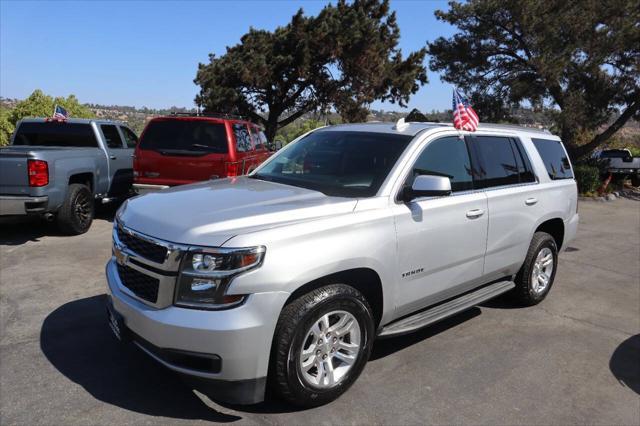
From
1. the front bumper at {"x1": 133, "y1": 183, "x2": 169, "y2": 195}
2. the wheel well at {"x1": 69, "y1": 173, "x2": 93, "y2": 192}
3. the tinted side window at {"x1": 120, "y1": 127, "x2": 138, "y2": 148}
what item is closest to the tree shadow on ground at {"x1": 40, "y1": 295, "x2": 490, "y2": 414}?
the front bumper at {"x1": 133, "y1": 183, "x2": 169, "y2": 195}

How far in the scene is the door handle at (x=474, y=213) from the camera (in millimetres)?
4075

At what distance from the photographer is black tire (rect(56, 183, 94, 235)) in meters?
7.51

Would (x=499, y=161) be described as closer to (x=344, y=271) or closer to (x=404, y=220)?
(x=404, y=220)

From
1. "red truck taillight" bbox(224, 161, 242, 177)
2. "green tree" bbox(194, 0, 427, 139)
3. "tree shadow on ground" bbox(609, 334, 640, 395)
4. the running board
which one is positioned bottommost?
"tree shadow on ground" bbox(609, 334, 640, 395)

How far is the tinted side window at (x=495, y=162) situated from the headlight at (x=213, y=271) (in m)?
2.45

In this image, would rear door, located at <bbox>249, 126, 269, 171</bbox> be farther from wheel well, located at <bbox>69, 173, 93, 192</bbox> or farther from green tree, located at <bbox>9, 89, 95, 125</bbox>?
green tree, located at <bbox>9, 89, 95, 125</bbox>

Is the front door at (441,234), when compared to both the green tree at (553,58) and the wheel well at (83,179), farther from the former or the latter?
the green tree at (553,58)

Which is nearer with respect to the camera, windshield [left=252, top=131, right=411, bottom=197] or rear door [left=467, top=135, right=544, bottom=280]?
windshield [left=252, top=131, right=411, bottom=197]

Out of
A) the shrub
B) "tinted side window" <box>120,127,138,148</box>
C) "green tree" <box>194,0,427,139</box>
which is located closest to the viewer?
"tinted side window" <box>120,127,138,148</box>

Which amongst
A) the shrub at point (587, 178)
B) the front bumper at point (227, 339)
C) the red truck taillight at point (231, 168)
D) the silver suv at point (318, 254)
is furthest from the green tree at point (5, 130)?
the shrub at point (587, 178)

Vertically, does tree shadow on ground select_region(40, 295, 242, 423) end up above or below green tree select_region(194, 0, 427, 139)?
below

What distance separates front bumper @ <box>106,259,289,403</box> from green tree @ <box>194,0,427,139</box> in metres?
17.1

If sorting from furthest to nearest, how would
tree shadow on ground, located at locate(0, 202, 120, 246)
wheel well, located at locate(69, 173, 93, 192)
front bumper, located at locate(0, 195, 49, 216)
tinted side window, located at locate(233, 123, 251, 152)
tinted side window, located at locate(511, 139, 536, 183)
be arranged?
1. tinted side window, located at locate(233, 123, 251, 152)
2. wheel well, located at locate(69, 173, 93, 192)
3. tree shadow on ground, located at locate(0, 202, 120, 246)
4. front bumper, located at locate(0, 195, 49, 216)
5. tinted side window, located at locate(511, 139, 536, 183)

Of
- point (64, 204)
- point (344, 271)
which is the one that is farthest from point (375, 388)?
point (64, 204)
